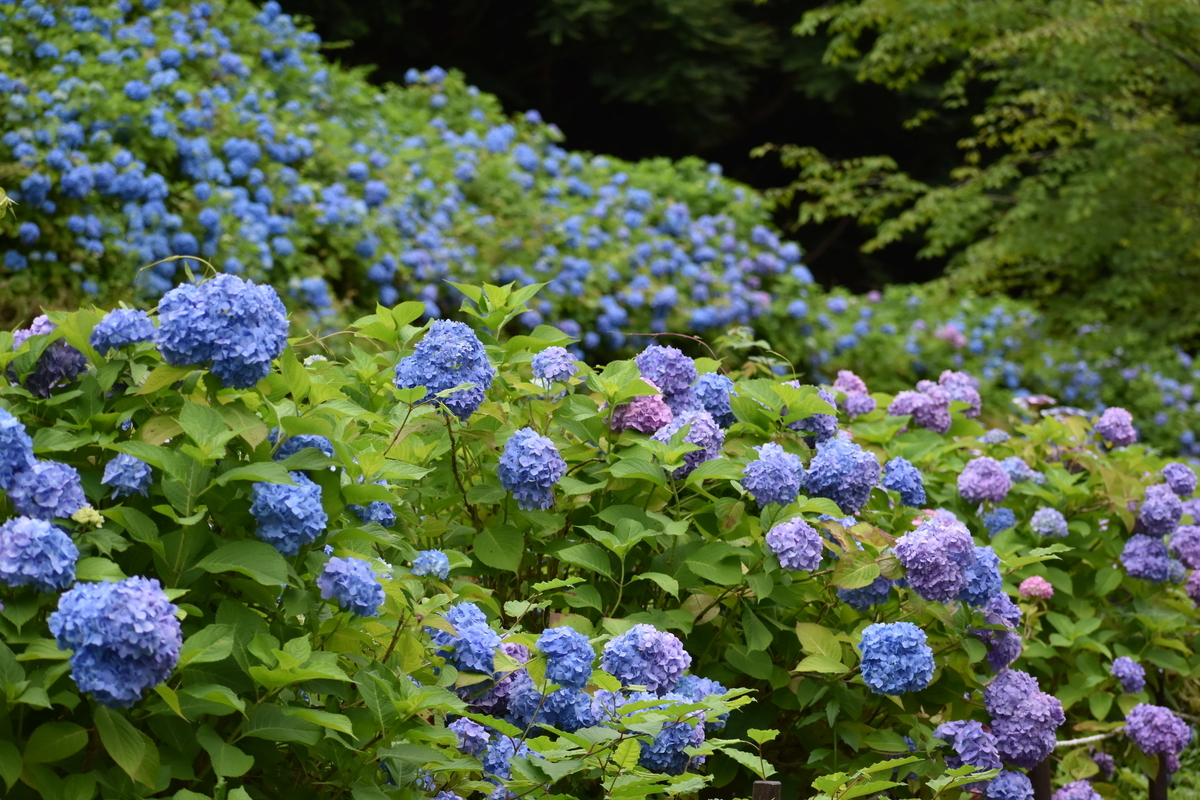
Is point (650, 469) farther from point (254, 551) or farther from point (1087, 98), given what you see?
point (1087, 98)

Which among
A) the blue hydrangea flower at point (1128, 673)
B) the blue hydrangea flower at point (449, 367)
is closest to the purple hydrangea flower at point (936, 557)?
the blue hydrangea flower at point (449, 367)

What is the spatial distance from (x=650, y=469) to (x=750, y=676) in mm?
500

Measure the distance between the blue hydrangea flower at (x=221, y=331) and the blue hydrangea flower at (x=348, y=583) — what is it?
264 mm

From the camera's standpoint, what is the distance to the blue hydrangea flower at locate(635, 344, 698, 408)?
241 centimetres

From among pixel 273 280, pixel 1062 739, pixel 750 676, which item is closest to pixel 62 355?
pixel 750 676

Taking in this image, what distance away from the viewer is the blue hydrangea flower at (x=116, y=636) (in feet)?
4.14

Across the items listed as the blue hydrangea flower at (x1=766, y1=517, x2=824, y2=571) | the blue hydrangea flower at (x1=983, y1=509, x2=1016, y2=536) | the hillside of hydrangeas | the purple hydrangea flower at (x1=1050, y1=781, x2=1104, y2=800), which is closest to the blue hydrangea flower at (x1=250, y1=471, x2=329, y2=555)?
the blue hydrangea flower at (x1=766, y1=517, x2=824, y2=571)

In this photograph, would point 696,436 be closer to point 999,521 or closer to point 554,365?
point 554,365

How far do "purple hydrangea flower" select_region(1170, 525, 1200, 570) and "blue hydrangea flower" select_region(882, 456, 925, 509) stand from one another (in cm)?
102

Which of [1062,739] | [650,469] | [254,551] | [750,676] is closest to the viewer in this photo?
[254,551]

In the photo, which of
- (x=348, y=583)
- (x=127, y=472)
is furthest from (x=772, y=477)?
(x=127, y=472)

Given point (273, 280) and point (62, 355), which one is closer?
point (62, 355)

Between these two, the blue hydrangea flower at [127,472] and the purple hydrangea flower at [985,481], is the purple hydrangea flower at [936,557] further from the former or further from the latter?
the blue hydrangea flower at [127,472]

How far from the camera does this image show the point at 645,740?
1.79m
